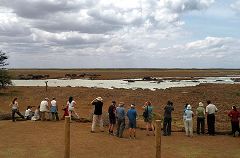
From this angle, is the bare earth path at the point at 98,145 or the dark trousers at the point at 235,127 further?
the dark trousers at the point at 235,127

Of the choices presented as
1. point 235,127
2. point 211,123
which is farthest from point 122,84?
point 235,127

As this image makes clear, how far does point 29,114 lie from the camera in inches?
947

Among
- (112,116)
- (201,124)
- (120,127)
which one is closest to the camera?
(120,127)

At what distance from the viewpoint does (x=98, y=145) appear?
17.2 metres

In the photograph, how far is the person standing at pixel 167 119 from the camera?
19812mm

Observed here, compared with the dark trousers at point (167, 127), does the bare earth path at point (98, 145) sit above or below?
below

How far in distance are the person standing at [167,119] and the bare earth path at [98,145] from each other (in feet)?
1.48

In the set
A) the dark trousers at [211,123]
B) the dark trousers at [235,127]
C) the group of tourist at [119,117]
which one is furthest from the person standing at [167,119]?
the dark trousers at [235,127]

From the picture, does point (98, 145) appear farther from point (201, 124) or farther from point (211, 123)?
point (211, 123)

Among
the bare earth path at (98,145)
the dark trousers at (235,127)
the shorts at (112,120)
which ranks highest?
the shorts at (112,120)

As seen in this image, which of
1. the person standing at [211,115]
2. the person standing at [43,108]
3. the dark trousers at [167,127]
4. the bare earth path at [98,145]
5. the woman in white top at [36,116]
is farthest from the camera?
the woman in white top at [36,116]

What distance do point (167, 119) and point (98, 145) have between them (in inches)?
175

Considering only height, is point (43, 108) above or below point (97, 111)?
below

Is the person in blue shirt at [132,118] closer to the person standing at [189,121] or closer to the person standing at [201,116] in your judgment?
the person standing at [189,121]
